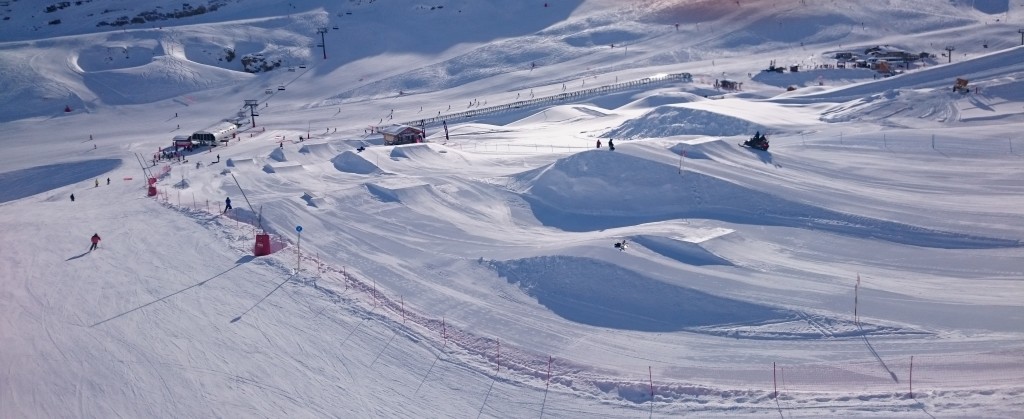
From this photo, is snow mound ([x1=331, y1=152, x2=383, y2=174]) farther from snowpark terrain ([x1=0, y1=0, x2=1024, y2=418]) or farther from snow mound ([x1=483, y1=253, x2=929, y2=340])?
snow mound ([x1=483, y1=253, x2=929, y2=340])

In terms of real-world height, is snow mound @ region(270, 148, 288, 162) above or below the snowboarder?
above

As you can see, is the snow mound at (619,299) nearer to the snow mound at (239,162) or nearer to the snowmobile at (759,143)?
the snowmobile at (759,143)

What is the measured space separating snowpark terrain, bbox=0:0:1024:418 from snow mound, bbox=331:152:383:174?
260 millimetres

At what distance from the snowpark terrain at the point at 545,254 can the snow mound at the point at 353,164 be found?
0.85ft

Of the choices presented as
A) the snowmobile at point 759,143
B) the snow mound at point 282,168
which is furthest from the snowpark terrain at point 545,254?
the snowmobile at point 759,143

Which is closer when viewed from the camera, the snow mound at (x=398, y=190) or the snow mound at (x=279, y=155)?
the snow mound at (x=398, y=190)

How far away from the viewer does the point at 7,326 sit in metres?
19.0

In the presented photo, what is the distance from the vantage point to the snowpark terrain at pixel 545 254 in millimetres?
15586

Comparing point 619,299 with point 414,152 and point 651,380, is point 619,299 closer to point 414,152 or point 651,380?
point 651,380

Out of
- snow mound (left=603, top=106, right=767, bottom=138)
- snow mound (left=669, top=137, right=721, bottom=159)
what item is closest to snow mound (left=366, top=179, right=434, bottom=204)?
snow mound (left=669, top=137, right=721, bottom=159)

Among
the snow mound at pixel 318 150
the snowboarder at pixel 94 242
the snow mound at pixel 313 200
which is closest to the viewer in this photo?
the snowboarder at pixel 94 242

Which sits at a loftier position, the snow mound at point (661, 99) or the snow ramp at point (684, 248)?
the snow mound at point (661, 99)

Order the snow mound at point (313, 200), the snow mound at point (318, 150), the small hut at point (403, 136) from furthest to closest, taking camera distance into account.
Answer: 1. the small hut at point (403, 136)
2. the snow mound at point (318, 150)
3. the snow mound at point (313, 200)

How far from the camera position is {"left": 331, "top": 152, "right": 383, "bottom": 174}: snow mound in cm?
3338
